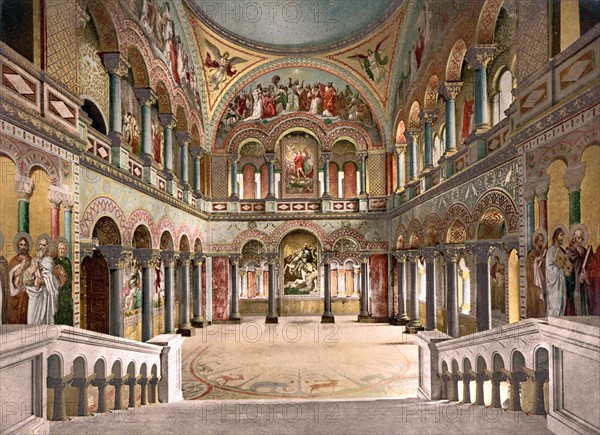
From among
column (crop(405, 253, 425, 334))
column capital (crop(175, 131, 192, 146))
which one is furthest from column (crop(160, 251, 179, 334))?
column (crop(405, 253, 425, 334))

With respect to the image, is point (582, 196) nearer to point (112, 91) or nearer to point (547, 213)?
point (547, 213)

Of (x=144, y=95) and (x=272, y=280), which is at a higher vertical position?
(x=144, y=95)

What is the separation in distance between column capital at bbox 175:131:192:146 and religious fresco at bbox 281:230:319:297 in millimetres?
7410

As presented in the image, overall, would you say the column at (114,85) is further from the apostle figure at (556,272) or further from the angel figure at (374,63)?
the angel figure at (374,63)

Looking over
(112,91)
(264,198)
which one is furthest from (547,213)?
(264,198)

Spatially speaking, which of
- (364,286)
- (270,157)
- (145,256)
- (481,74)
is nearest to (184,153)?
(270,157)

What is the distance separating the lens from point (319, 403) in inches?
239

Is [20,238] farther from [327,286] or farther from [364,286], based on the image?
[364,286]

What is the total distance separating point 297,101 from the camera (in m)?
19.8

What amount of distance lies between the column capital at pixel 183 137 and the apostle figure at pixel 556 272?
14.0 metres

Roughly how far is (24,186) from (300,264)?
16171 mm

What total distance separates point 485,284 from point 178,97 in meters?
12.4

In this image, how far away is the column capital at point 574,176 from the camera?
5.62m

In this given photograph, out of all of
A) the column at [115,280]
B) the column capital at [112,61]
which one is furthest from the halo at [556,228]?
the column capital at [112,61]
